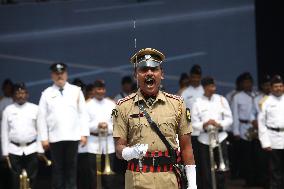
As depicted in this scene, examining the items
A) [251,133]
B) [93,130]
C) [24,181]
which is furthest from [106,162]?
[251,133]

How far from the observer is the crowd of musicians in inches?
453

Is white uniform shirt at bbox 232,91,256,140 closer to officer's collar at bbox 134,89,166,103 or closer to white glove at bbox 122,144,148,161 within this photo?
officer's collar at bbox 134,89,166,103

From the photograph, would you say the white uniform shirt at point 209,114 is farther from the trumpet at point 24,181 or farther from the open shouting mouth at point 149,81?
the open shouting mouth at point 149,81

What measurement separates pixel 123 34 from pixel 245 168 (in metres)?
3.07

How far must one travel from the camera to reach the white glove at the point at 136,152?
6.77 metres

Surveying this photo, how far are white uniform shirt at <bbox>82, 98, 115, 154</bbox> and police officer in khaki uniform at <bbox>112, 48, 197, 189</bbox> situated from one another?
5.68m

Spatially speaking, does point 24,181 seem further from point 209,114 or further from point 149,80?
point 149,80

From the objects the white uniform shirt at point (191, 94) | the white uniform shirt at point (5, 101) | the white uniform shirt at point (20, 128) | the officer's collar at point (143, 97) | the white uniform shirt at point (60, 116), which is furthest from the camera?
the white uniform shirt at point (5, 101)

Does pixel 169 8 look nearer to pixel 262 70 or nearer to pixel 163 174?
pixel 262 70

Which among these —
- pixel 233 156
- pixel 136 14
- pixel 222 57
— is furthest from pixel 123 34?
pixel 233 156

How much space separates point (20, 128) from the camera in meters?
12.0

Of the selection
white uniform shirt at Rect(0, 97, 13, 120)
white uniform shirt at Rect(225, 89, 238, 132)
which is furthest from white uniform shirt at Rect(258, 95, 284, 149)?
white uniform shirt at Rect(0, 97, 13, 120)

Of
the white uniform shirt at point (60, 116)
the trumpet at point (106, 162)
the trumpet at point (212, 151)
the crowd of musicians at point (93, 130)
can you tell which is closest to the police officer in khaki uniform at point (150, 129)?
the crowd of musicians at point (93, 130)

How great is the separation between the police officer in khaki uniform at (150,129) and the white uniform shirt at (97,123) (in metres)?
5.68
